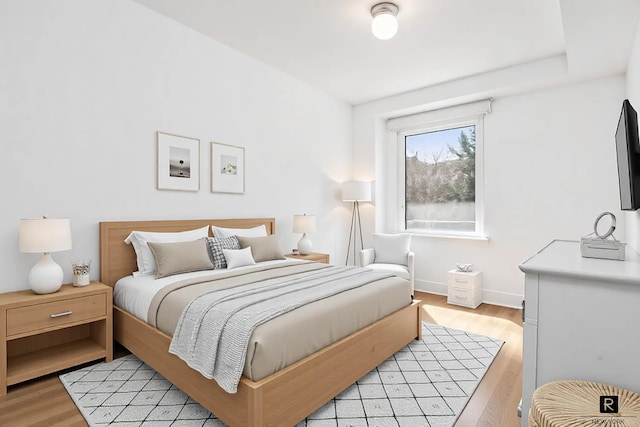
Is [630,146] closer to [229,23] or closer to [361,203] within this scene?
[229,23]

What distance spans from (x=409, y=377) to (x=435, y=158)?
11.1ft

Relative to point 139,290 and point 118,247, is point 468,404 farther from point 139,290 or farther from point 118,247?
point 118,247

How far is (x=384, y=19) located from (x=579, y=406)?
280cm

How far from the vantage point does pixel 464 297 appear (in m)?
4.20

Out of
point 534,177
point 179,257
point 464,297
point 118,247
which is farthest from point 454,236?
point 118,247

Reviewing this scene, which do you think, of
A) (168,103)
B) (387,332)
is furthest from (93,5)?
(387,332)

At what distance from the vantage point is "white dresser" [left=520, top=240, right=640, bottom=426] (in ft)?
4.39

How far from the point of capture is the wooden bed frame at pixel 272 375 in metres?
1.63

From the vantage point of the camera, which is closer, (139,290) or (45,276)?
(45,276)

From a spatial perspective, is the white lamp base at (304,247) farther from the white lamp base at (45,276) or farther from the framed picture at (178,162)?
the white lamp base at (45,276)

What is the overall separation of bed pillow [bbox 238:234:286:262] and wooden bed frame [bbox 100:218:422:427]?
700 millimetres

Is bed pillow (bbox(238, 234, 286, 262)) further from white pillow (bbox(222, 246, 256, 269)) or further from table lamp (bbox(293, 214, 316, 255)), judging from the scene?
table lamp (bbox(293, 214, 316, 255))

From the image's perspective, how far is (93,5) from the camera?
2.74 metres

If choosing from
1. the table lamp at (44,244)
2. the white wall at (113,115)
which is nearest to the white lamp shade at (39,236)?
the table lamp at (44,244)
